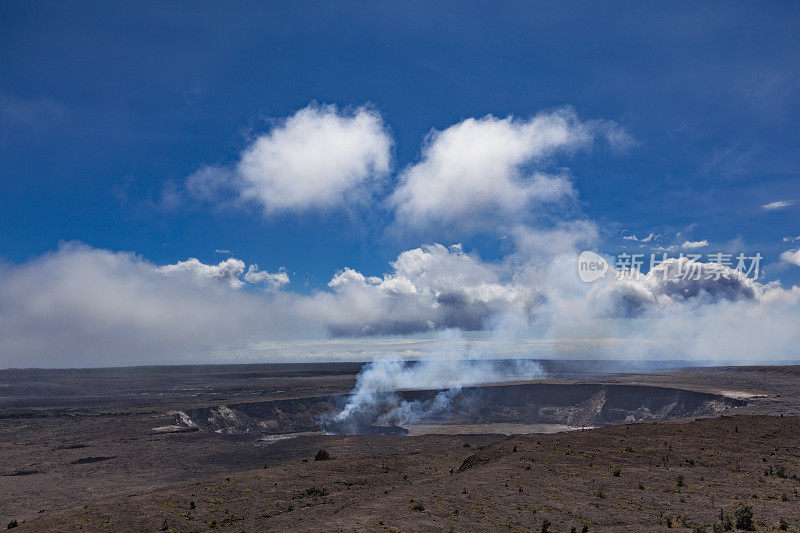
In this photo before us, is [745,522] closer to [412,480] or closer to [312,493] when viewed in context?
[412,480]

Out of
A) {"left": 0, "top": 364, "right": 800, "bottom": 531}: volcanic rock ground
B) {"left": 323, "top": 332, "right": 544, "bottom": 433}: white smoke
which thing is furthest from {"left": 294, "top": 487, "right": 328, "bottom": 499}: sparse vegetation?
{"left": 323, "top": 332, "right": 544, "bottom": 433}: white smoke

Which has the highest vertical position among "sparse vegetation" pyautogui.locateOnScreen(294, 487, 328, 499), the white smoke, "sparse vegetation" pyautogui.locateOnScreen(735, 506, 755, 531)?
"sparse vegetation" pyautogui.locateOnScreen(735, 506, 755, 531)

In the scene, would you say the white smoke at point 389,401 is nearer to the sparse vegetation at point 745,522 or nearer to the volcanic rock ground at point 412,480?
the volcanic rock ground at point 412,480

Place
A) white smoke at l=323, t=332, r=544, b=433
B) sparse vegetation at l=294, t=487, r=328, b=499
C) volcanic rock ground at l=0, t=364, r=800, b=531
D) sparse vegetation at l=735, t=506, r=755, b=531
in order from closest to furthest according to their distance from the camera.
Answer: sparse vegetation at l=735, t=506, r=755, b=531 < volcanic rock ground at l=0, t=364, r=800, b=531 < sparse vegetation at l=294, t=487, r=328, b=499 < white smoke at l=323, t=332, r=544, b=433

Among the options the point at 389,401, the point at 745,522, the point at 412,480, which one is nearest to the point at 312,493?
the point at 412,480

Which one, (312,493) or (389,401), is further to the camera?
(389,401)

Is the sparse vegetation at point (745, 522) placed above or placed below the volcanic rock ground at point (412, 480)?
above

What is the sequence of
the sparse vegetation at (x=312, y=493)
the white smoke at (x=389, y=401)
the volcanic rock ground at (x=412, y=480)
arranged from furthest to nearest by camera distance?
the white smoke at (x=389, y=401)
the sparse vegetation at (x=312, y=493)
the volcanic rock ground at (x=412, y=480)

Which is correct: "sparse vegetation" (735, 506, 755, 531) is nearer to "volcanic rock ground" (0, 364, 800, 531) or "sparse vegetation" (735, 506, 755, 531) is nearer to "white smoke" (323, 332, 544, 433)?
"volcanic rock ground" (0, 364, 800, 531)

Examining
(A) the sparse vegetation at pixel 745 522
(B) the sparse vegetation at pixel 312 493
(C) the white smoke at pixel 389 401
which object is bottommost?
(C) the white smoke at pixel 389 401

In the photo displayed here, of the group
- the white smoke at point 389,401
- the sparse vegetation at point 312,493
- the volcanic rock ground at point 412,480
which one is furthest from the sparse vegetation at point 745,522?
the white smoke at point 389,401

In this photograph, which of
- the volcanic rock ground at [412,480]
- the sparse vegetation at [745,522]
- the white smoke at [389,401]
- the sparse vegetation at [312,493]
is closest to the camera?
the sparse vegetation at [745,522]

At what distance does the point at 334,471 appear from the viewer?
39.6 meters

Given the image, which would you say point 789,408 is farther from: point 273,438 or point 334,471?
point 273,438
